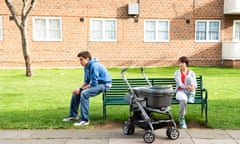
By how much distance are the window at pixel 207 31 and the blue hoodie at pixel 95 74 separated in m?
18.0

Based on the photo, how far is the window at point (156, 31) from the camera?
23109 mm

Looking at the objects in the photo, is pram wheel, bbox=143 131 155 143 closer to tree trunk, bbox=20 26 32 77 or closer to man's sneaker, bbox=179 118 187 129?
man's sneaker, bbox=179 118 187 129

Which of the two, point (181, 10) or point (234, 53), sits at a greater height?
point (181, 10)

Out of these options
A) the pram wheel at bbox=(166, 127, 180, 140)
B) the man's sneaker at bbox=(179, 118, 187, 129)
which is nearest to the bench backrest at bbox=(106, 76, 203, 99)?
the man's sneaker at bbox=(179, 118, 187, 129)

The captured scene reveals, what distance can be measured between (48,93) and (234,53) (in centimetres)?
1609

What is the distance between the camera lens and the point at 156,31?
75.9 feet

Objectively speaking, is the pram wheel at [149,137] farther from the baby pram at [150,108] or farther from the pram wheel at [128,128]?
the pram wheel at [128,128]

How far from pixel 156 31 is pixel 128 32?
2109 mm

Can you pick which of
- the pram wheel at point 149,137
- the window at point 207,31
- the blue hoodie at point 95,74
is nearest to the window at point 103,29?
the window at point 207,31

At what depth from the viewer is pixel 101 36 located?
22828 millimetres

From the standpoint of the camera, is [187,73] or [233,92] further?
[233,92]

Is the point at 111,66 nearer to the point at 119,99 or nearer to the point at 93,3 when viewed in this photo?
the point at 93,3

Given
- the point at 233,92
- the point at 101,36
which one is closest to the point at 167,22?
the point at 101,36

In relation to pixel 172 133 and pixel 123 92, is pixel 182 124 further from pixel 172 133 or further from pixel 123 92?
pixel 123 92
